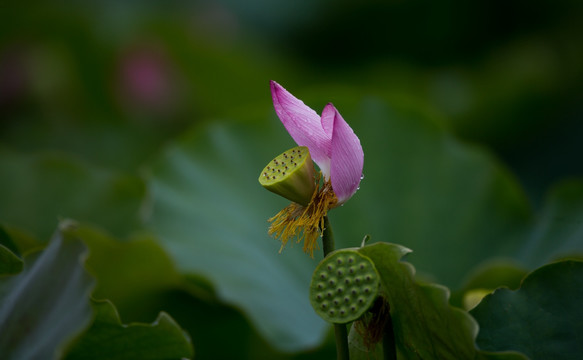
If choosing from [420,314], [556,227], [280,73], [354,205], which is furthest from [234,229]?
[280,73]

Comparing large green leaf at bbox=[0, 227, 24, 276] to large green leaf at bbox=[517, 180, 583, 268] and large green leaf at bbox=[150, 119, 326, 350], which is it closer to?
large green leaf at bbox=[150, 119, 326, 350]

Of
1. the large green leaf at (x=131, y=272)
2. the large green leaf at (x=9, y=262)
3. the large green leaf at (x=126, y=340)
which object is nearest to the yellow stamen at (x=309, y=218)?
the large green leaf at (x=126, y=340)

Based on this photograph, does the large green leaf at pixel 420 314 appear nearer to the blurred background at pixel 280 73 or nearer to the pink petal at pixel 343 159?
the pink petal at pixel 343 159

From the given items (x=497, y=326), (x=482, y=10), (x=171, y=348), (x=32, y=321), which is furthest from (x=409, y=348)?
(x=482, y=10)

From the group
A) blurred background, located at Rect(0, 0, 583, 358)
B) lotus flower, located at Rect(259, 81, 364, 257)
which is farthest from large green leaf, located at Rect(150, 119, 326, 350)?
lotus flower, located at Rect(259, 81, 364, 257)

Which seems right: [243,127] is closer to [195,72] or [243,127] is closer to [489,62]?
[195,72]

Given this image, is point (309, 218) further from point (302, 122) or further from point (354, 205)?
point (354, 205)
